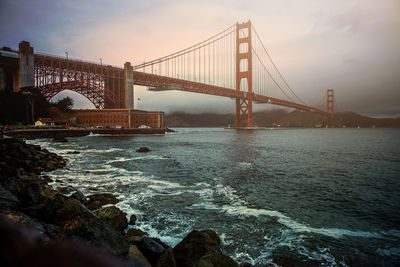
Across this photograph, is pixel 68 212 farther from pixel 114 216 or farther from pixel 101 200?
pixel 101 200

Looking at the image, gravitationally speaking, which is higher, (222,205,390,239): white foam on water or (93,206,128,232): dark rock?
(93,206,128,232): dark rock

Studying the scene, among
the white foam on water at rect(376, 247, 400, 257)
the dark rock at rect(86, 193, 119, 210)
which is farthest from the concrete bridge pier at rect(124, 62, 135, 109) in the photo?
the white foam on water at rect(376, 247, 400, 257)

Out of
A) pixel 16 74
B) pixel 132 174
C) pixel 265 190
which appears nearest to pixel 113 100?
pixel 16 74

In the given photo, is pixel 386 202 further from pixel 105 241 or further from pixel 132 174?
pixel 132 174

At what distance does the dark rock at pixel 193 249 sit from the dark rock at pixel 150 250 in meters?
0.37

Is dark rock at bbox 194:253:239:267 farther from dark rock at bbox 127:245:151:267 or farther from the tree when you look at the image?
the tree

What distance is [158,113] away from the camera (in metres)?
78.1

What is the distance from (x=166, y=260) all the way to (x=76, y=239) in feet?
5.28

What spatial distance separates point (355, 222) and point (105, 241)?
6.92 m

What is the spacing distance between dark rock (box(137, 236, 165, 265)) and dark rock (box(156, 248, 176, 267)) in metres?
0.15

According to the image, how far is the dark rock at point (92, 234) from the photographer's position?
2602mm

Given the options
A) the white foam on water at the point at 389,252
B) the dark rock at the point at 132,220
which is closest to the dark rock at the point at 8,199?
the dark rock at the point at 132,220

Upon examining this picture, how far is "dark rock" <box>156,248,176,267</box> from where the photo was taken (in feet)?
11.9

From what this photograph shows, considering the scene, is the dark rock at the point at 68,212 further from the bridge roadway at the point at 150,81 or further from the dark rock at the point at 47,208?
the bridge roadway at the point at 150,81
